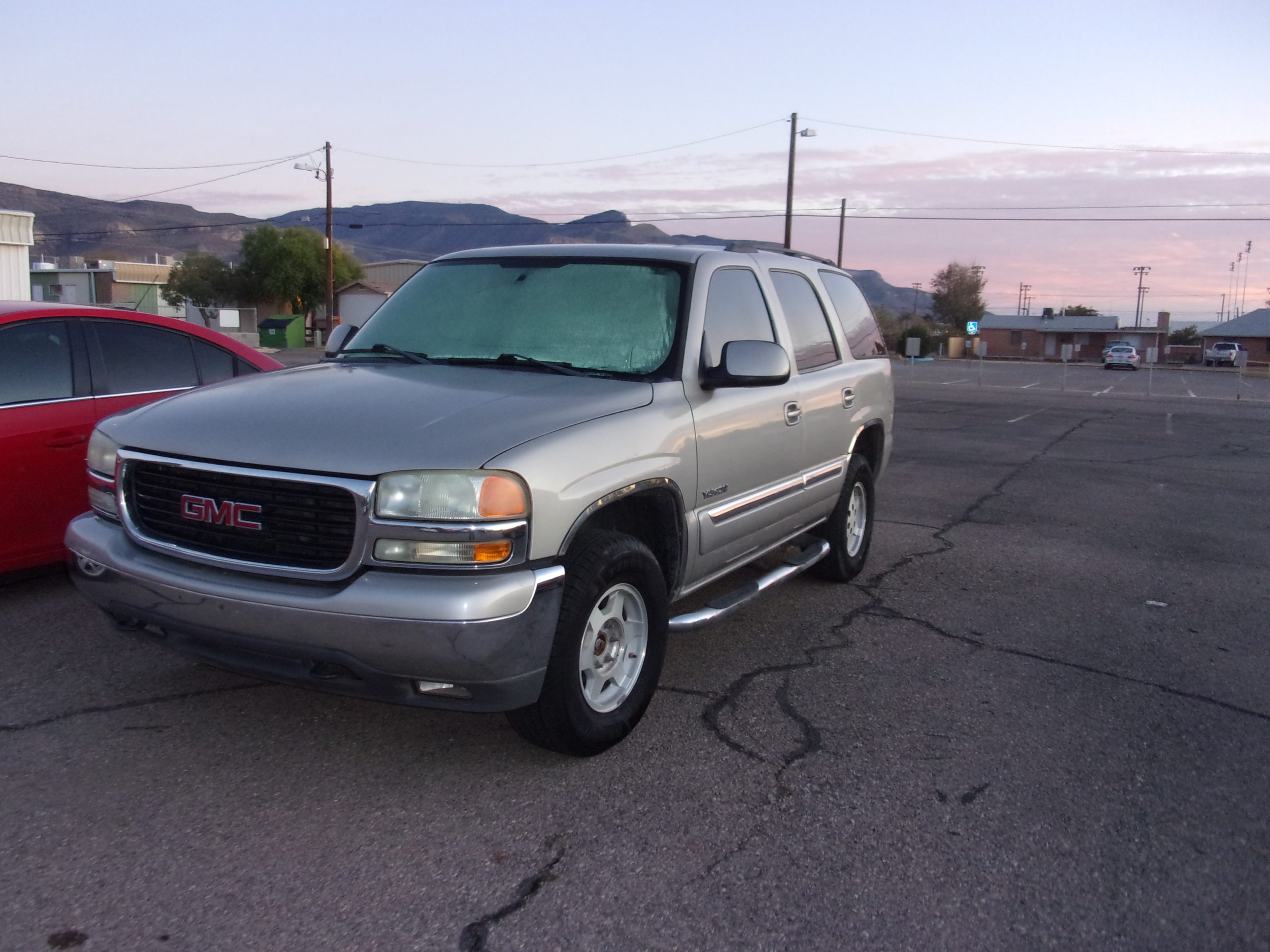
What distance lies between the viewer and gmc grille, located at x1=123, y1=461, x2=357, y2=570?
3.19 metres

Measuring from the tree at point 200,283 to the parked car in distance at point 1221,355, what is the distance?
7486cm

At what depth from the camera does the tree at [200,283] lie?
85375 mm

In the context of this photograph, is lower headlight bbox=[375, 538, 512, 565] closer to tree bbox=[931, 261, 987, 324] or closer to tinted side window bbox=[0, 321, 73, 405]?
tinted side window bbox=[0, 321, 73, 405]

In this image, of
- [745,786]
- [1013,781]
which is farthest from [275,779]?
[1013,781]

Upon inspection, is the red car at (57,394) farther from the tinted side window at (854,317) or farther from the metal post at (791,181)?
the metal post at (791,181)

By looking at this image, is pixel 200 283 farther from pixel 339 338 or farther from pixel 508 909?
pixel 508 909

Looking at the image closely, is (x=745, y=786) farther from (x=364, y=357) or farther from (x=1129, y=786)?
(x=364, y=357)

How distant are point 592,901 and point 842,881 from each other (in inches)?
28.3

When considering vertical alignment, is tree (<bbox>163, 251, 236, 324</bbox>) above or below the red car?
above

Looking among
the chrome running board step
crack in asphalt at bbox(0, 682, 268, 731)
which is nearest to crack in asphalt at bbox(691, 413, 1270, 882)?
the chrome running board step

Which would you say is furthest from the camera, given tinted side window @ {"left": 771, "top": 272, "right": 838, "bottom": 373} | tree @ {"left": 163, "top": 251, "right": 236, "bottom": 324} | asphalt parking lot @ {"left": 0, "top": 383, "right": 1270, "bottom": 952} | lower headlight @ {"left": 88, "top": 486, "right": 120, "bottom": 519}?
tree @ {"left": 163, "top": 251, "right": 236, "bottom": 324}

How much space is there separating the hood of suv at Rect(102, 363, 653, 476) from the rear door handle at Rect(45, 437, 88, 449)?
154 cm

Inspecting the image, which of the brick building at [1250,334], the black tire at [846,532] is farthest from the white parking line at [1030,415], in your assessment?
the brick building at [1250,334]

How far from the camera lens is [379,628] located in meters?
3.04
